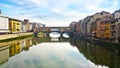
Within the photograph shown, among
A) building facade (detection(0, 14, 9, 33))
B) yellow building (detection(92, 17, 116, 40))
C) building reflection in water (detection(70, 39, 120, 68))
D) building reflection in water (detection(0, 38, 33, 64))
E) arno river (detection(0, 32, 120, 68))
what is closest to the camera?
arno river (detection(0, 32, 120, 68))

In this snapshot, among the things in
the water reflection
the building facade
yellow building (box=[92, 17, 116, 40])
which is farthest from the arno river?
the building facade

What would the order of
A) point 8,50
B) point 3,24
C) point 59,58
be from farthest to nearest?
point 3,24
point 8,50
point 59,58

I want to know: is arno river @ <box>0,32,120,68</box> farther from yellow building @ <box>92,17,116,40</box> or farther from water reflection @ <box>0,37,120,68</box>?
yellow building @ <box>92,17,116,40</box>

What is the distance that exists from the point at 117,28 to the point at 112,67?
2091 cm

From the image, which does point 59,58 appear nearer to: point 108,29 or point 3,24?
point 108,29

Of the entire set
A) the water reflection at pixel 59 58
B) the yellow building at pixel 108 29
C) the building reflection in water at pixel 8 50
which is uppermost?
the yellow building at pixel 108 29

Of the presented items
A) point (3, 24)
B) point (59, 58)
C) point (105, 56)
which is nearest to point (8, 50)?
point (59, 58)

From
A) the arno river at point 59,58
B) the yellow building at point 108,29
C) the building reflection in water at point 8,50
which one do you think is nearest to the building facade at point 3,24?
the building reflection in water at point 8,50

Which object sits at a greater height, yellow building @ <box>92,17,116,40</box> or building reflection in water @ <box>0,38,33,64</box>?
yellow building @ <box>92,17,116,40</box>

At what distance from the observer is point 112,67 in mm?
23297

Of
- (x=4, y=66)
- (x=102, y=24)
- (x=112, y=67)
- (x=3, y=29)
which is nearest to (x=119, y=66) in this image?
(x=112, y=67)

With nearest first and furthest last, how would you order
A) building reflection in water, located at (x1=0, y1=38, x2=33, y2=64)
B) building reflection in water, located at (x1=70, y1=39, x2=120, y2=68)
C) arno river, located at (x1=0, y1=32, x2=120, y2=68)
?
arno river, located at (x1=0, y1=32, x2=120, y2=68) < building reflection in water, located at (x1=70, y1=39, x2=120, y2=68) < building reflection in water, located at (x1=0, y1=38, x2=33, y2=64)

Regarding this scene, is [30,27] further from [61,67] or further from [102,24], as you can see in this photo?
[61,67]

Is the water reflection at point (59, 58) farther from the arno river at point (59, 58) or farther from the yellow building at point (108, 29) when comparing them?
the yellow building at point (108, 29)
